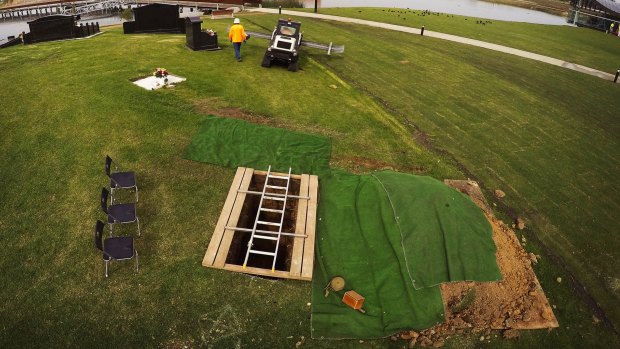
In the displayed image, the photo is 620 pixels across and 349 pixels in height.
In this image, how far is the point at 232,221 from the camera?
994 centimetres

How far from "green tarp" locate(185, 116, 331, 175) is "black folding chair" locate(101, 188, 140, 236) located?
310cm

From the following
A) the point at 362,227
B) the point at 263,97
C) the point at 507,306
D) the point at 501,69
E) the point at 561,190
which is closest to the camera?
the point at 507,306

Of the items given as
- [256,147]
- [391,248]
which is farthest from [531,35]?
[391,248]

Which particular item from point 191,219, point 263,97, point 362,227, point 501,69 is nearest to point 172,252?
point 191,219

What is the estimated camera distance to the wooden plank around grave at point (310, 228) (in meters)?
8.93

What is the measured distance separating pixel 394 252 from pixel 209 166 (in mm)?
6174

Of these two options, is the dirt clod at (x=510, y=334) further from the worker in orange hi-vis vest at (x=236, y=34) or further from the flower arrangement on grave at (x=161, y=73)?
the worker in orange hi-vis vest at (x=236, y=34)

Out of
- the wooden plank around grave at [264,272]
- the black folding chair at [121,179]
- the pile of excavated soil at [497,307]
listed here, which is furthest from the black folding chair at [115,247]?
the pile of excavated soil at [497,307]

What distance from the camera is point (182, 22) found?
25.4 m

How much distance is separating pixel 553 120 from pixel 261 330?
53.2 feet

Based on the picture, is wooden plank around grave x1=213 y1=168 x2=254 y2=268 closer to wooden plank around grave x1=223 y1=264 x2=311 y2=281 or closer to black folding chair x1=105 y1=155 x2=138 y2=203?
wooden plank around grave x1=223 y1=264 x2=311 y2=281

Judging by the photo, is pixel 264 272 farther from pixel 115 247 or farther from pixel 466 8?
pixel 466 8

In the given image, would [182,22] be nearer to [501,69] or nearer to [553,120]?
[501,69]

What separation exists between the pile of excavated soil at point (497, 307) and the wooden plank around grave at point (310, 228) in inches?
95.0
